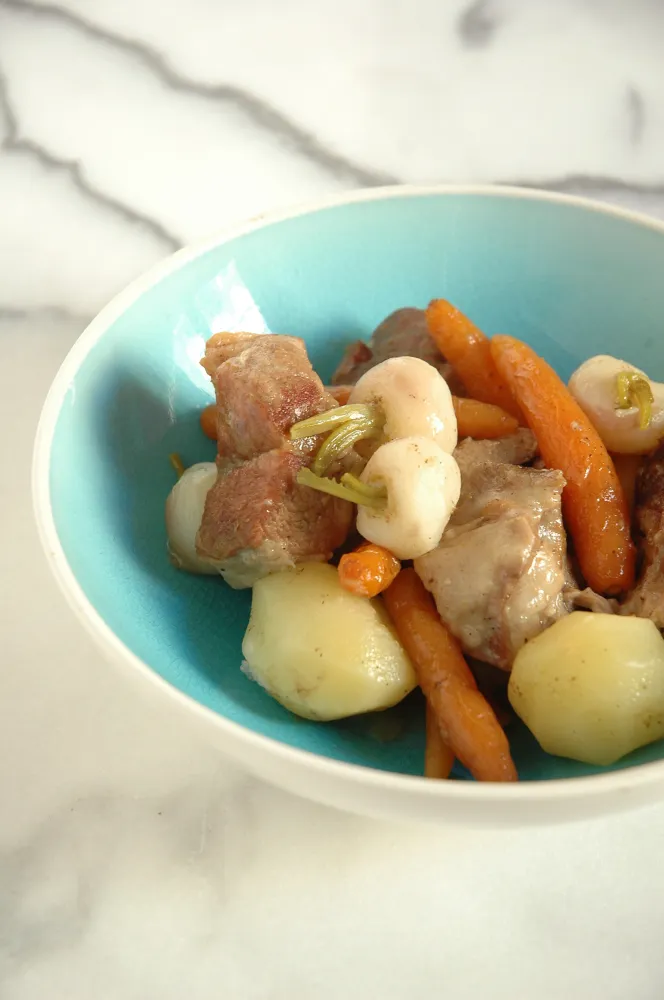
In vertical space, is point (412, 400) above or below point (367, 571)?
above

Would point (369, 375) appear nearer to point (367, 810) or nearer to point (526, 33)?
point (367, 810)

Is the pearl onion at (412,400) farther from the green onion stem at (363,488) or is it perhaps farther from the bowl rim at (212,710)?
the bowl rim at (212,710)

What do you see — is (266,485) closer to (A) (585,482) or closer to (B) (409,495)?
(B) (409,495)

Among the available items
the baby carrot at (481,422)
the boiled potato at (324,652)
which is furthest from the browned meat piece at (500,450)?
the boiled potato at (324,652)

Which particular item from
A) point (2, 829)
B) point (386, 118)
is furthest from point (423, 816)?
point (386, 118)

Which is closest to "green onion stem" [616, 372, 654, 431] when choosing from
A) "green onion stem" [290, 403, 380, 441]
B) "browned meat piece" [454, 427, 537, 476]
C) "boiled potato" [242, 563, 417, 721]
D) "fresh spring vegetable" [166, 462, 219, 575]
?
"browned meat piece" [454, 427, 537, 476]

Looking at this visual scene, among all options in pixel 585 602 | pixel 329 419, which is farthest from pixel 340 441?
pixel 585 602
